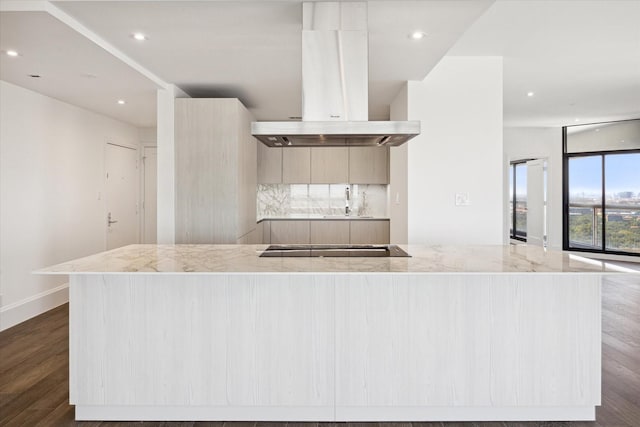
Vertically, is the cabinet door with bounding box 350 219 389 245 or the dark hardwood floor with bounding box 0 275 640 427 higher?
the cabinet door with bounding box 350 219 389 245

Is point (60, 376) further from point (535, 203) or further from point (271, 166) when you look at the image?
point (535, 203)

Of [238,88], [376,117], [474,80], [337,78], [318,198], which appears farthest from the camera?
[318,198]

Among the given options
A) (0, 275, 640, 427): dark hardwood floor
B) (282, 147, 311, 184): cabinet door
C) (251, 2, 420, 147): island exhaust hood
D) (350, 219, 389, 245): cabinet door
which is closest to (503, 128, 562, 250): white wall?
(350, 219, 389, 245): cabinet door

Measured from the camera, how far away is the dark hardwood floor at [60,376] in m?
2.35

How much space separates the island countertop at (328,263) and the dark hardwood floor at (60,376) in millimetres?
879

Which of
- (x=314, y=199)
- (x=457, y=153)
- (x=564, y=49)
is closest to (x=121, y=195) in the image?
(x=314, y=199)

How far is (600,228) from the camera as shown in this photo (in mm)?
7754

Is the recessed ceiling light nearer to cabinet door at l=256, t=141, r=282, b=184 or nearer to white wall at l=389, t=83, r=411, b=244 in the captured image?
white wall at l=389, t=83, r=411, b=244

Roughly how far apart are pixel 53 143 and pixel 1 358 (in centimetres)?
238

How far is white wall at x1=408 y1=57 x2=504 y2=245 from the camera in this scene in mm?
4098

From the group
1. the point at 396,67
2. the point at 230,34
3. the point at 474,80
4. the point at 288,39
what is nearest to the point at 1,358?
the point at 230,34

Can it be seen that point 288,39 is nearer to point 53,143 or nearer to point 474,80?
point 474,80

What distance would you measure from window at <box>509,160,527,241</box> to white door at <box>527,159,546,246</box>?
7.1 inches

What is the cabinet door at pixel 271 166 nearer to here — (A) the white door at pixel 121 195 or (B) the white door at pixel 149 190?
(B) the white door at pixel 149 190
